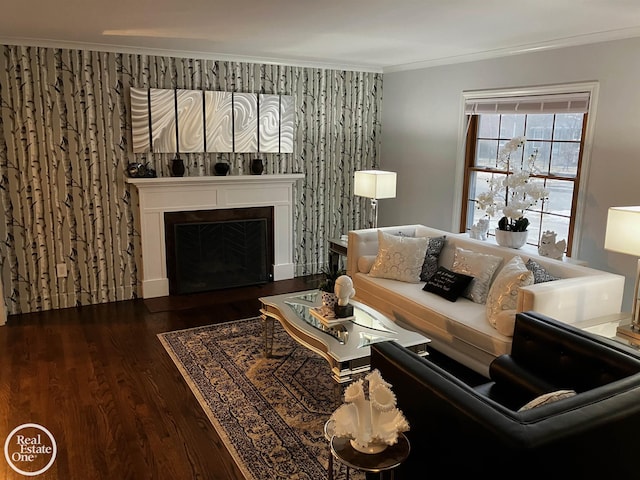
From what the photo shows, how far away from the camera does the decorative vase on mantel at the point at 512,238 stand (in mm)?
4176

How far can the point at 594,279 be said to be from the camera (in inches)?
133

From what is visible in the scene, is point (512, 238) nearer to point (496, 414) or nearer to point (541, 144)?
point (541, 144)

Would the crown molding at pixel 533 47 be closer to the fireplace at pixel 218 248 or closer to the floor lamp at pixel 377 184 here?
the floor lamp at pixel 377 184

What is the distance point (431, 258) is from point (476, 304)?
0.73 m

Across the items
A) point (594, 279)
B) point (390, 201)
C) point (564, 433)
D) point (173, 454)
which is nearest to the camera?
point (564, 433)

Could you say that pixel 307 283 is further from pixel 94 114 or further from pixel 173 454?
pixel 173 454

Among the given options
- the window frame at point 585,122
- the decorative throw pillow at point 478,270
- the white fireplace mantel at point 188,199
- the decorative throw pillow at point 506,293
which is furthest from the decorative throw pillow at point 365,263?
the window frame at point 585,122

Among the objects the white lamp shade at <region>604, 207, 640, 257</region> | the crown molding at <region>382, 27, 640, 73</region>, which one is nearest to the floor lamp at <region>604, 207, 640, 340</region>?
the white lamp shade at <region>604, 207, 640, 257</region>

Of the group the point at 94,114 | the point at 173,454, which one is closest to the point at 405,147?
the point at 94,114

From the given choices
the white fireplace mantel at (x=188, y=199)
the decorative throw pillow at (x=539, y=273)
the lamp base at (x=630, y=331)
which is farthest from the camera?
the white fireplace mantel at (x=188, y=199)

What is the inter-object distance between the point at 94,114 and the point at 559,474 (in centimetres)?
475

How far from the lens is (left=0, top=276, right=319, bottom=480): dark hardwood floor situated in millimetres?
2680

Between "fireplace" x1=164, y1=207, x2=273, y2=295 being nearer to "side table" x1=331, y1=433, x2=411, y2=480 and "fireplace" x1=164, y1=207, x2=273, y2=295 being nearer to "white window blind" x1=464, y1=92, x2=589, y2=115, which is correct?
"white window blind" x1=464, y1=92, x2=589, y2=115

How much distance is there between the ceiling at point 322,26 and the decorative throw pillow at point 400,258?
1683mm
